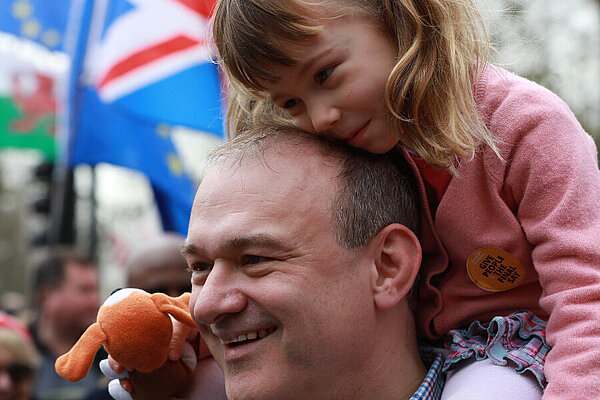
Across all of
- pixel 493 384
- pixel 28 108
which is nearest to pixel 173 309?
pixel 493 384

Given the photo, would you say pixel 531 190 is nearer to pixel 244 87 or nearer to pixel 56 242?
pixel 244 87

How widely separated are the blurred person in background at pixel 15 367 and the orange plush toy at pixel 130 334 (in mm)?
3122

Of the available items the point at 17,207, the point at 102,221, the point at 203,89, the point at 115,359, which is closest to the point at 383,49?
the point at 115,359

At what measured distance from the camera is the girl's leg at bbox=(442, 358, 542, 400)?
7.55 ft

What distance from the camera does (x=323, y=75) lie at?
2.47 metres

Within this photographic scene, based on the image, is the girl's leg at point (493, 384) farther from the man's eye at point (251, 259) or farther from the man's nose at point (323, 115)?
the man's nose at point (323, 115)

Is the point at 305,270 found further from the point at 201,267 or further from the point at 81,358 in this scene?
the point at 81,358

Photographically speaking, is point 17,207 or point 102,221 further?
point 17,207

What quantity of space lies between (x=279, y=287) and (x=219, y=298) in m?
0.18

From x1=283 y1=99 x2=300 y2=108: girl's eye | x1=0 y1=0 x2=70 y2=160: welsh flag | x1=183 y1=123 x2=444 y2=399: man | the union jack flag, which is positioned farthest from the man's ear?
x1=0 y1=0 x2=70 y2=160: welsh flag

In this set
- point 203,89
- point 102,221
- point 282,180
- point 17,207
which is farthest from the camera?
point 17,207

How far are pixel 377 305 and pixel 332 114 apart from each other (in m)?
0.60

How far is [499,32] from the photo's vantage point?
2.74 metres

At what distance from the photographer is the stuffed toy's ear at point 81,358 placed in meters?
2.45
